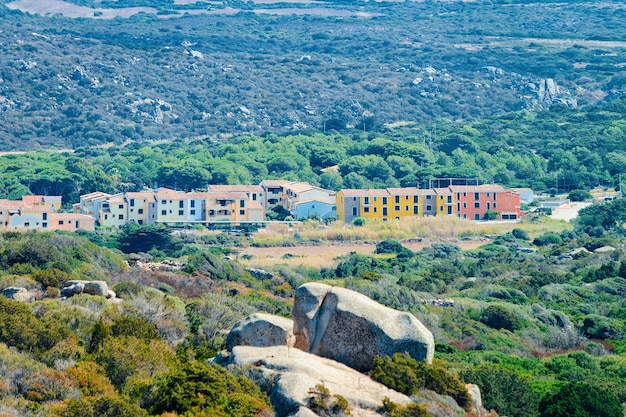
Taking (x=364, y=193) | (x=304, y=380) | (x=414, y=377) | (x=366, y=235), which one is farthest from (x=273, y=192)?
(x=304, y=380)

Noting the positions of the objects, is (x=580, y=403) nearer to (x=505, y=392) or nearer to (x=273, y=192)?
(x=505, y=392)

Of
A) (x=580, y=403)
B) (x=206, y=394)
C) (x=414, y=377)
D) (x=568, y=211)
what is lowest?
(x=580, y=403)

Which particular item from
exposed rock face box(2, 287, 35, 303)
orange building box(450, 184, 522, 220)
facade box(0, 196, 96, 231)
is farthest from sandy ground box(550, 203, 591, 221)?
exposed rock face box(2, 287, 35, 303)

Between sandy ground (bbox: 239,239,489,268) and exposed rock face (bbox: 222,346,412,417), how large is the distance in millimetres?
32959

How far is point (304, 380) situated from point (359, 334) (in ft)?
7.13

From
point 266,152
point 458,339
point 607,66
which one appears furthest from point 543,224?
point 607,66

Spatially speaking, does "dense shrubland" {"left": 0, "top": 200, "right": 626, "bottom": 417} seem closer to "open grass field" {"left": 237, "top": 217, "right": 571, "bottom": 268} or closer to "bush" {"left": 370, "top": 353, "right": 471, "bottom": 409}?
"bush" {"left": 370, "top": 353, "right": 471, "bottom": 409}

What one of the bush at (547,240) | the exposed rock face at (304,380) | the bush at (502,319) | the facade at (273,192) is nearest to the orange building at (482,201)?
the facade at (273,192)

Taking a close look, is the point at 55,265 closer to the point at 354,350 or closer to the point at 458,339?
the point at 458,339

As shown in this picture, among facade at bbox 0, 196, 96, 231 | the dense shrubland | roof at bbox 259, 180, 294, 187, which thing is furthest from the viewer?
roof at bbox 259, 180, 294, 187

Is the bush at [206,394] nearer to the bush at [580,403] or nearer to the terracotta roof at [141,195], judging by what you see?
the bush at [580,403]

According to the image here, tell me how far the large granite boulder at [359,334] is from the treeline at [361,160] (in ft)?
212

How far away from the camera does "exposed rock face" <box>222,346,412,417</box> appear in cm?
1980

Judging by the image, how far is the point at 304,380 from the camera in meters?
20.1
